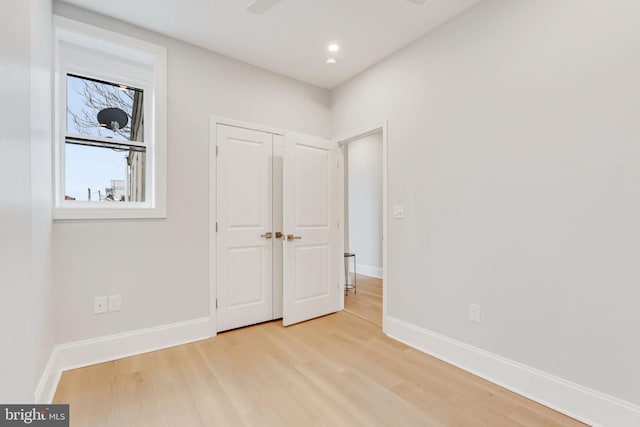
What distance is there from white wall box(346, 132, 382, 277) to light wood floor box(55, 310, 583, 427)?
2.95 m

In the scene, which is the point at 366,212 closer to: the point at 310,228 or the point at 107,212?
the point at 310,228

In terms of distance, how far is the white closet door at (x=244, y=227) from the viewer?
9.73 feet

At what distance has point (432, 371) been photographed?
7.38ft

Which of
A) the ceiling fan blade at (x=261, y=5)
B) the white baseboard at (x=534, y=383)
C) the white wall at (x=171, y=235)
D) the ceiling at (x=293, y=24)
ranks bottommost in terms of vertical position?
the white baseboard at (x=534, y=383)

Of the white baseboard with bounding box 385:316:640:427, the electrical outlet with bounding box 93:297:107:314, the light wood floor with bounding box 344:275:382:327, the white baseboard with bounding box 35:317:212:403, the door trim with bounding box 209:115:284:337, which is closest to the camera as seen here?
the white baseboard with bounding box 385:316:640:427

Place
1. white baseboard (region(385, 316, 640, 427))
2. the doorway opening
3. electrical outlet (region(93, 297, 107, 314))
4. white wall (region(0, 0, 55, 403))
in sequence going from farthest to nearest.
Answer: the doorway opening
electrical outlet (region(93, 297, 107, 314))
white baseboard (region(385, 316, 640, 427))
white wall (region(0, 0, 55, 403))

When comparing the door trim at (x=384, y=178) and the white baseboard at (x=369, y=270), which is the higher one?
the door trim at (x=384, y=178)

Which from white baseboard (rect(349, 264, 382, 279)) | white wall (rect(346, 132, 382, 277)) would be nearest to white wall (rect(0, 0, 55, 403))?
white wall (rect(346, 132, 382, 277))

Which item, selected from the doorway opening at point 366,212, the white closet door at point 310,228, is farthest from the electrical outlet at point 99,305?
→ the doorway opening at point 366,212

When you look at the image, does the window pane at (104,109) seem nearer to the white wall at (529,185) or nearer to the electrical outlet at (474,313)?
the white wall at (529,185)

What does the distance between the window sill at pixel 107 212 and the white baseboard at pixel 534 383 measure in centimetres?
257

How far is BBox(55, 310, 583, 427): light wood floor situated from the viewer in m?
1.71

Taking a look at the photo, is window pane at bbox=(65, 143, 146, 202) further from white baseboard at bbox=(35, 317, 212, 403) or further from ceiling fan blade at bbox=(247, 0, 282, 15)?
ceiling fan blade at bbox=(247, 0, 282, 15)

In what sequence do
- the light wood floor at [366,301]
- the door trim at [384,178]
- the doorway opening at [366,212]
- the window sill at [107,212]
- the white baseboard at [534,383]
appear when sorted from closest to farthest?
the white baseboard at [534,383]
the window sill at [107,212]
the door trim at [384,178]
the light wood floor at [366,301]
the doorway opening at [366,212]
